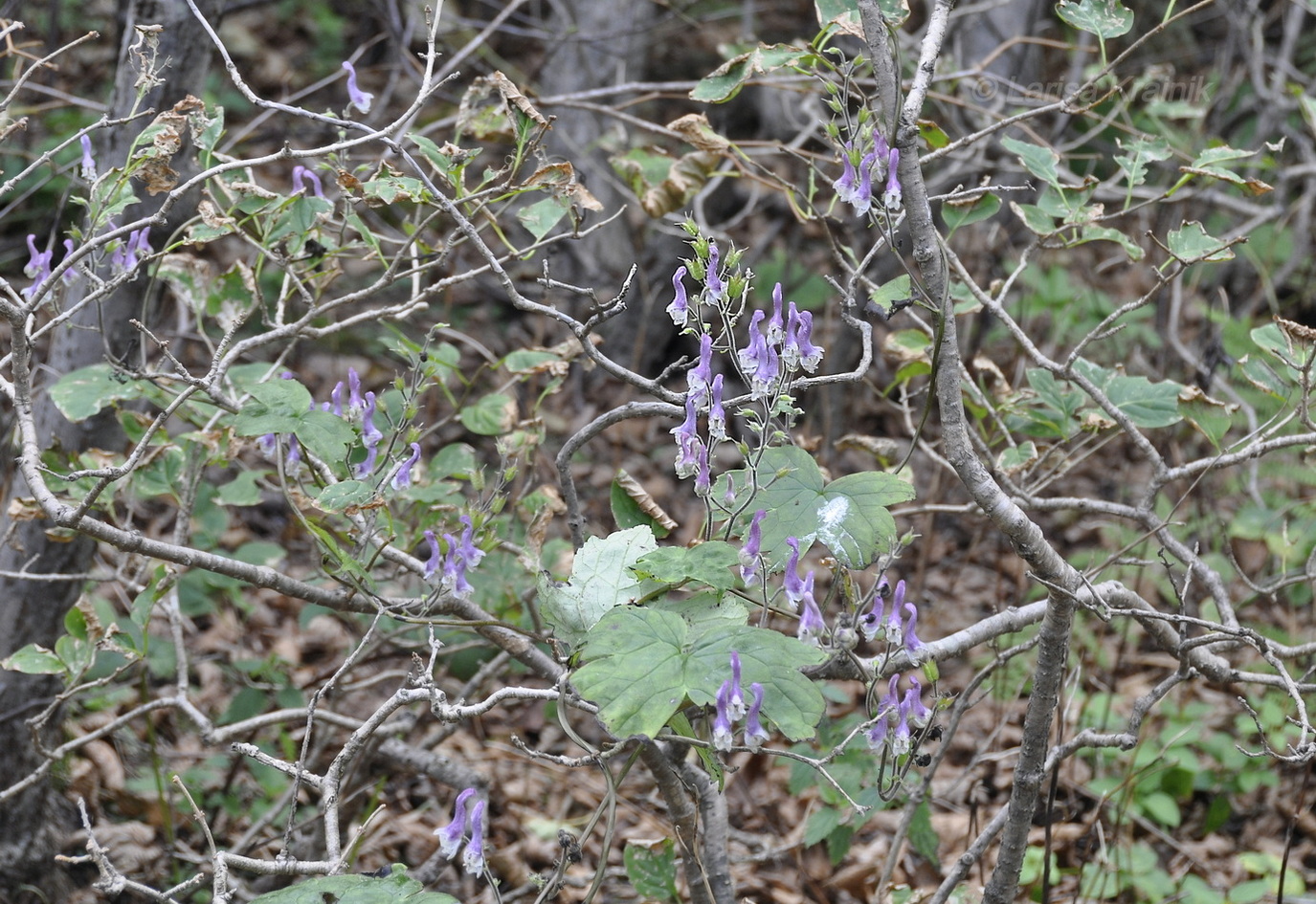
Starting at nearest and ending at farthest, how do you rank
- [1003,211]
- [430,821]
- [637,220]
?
[430,821] → [1003,211] → [637,220]

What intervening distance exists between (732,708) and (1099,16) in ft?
4.49

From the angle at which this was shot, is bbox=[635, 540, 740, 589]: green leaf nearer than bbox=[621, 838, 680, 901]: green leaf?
Yes

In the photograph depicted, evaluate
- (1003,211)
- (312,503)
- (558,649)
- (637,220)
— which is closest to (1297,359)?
(558,649)

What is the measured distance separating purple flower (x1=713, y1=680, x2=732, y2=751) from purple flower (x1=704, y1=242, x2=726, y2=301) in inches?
19.5

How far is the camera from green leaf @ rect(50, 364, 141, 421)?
6.66ft

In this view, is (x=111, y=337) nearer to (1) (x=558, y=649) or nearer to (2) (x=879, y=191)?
(1) (x=558, y=649)

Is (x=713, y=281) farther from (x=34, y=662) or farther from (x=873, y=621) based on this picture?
(x=34, y=662)

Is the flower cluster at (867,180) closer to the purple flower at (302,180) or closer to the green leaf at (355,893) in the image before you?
the purple flower at (302,180)

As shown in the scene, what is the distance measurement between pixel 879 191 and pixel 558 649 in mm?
829

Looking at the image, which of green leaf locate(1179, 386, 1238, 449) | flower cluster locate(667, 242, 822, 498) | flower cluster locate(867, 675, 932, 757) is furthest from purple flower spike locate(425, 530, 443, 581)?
green leaf locate(1179, 386, 1238, 449)

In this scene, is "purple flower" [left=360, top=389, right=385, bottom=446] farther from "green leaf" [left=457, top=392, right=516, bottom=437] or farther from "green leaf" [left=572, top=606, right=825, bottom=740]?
"green leaf" [left=572, top=606, right=825, bottom=740]

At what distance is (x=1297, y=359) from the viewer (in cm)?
181

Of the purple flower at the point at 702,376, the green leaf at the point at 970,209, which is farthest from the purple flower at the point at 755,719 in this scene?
the green leaf at the point at 970,209

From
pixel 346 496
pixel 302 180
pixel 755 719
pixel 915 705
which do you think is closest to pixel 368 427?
pixel 346 496
